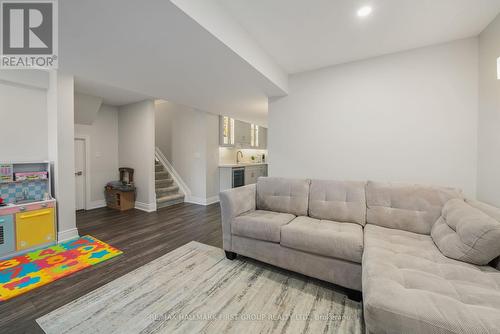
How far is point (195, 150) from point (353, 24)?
402 cm

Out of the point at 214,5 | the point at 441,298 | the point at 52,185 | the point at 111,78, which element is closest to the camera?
the point at 441,298

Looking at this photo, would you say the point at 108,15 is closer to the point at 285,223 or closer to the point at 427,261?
the point at 285,223

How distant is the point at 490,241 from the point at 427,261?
361 mm

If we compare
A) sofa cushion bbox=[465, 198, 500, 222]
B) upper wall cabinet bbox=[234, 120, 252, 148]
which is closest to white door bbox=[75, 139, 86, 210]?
upper wall cabinet bbox=[234, 120, 252, 148]

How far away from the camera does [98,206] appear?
15.0 ft

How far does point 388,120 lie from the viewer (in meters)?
2.47

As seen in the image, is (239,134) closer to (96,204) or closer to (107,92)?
(107,92)

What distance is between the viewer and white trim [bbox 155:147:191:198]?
520 cm

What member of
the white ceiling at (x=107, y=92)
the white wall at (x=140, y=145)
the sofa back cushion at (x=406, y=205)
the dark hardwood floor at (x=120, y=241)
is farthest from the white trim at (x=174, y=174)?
the sofa back cushion at (x=406, y=205)

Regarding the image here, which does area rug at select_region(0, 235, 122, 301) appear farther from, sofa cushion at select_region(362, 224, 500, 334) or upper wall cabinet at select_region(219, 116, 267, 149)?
upper wall cabinet at select_region(219, 116, 267, 149)

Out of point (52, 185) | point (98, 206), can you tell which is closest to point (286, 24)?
point (52, 185)

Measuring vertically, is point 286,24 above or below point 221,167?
above

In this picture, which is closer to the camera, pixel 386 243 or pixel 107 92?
pixel 386 243

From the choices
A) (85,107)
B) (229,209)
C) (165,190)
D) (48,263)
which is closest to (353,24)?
(229,209)
